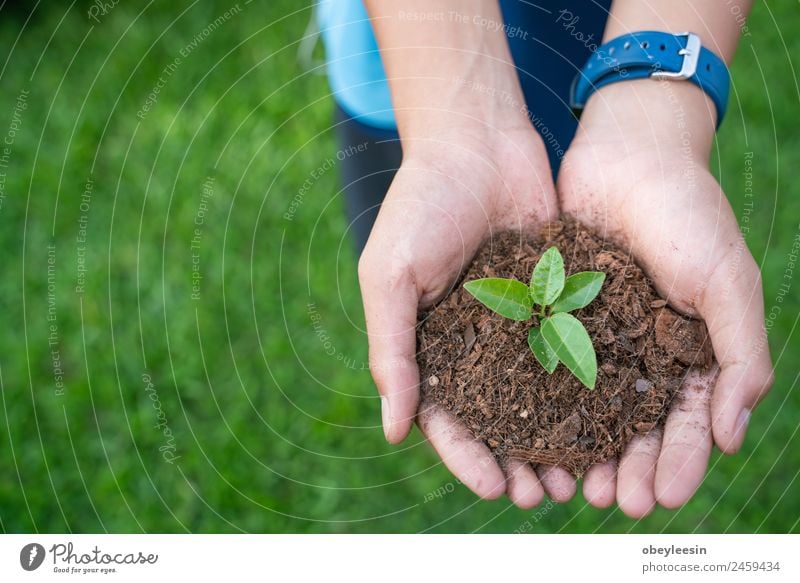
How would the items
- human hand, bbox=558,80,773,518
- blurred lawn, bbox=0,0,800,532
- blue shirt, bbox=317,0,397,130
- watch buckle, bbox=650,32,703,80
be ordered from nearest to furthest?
1. human hand, bbox=558,80,773,518
2. watch buckle, bbox=650,32,703,80
3. blue shirt, bbox=317,0,397,130
4. blurred lawn, bbox=0,0,800,532

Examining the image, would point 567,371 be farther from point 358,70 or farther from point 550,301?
point 358,70

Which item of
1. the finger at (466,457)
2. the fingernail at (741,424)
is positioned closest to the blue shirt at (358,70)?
the finger at (466,457)

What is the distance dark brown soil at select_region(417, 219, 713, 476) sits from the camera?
1277mm

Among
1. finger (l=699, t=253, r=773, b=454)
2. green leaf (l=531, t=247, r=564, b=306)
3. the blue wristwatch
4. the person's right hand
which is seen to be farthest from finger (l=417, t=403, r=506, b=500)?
the blue wristwatch

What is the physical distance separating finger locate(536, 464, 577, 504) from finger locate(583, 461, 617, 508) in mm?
30

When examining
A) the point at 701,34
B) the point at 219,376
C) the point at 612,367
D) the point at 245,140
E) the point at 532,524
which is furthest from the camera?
the point at 245,140

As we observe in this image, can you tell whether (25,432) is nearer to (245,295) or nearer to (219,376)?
(219,376)

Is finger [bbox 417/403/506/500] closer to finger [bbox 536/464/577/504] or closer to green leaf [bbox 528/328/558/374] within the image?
finger [bbox 536/464/577/504]

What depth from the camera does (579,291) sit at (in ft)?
4.16

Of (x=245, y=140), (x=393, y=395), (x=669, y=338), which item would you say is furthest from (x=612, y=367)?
(x=245, y=140)

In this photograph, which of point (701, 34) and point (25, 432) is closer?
point (701, 34)

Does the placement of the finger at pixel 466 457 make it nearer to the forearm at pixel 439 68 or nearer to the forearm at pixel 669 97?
the forearm at pixel 439 68

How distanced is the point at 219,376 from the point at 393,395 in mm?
983

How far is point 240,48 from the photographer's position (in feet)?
8.43
